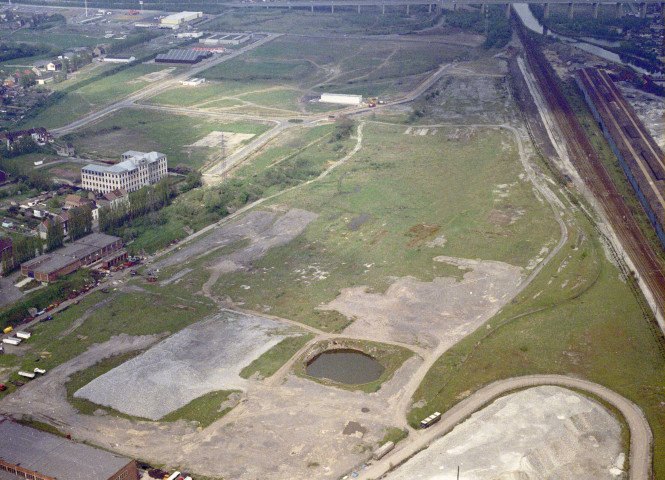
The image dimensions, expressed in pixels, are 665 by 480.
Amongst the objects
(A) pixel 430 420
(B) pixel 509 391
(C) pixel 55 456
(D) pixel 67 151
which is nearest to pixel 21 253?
(C) pixel 55 456

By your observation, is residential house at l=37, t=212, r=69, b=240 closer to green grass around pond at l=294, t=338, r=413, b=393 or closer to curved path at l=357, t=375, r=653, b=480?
green grass around pond at l=294, t=338, r=413, b=393

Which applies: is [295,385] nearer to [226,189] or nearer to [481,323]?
[481,323]

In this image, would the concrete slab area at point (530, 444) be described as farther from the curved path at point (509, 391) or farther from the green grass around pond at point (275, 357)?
the green grass around pond at point (275, 357)

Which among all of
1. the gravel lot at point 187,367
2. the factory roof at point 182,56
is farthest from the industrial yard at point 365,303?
the factory roof at point 182,56

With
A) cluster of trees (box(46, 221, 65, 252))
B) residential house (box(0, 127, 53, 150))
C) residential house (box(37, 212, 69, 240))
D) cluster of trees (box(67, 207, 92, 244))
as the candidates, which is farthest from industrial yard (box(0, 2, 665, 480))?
residential house (box(37, 212, 69, 240))

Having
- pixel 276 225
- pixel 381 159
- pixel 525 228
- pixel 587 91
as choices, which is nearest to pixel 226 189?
pixel 276 225

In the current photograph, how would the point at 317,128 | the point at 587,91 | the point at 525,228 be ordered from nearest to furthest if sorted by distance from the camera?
the point at 525,228, the point at 317,128, the point at 587,91

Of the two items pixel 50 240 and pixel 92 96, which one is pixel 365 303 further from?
pixel 92 96
